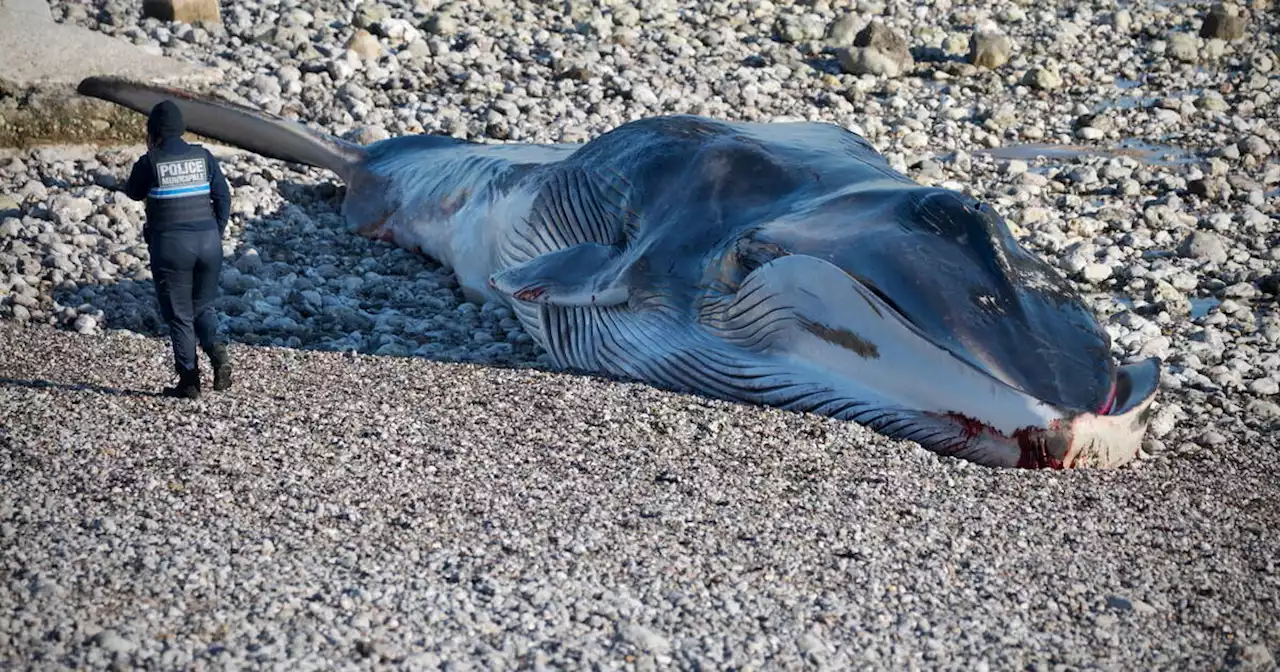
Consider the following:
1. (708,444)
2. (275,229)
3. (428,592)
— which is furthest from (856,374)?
(275,229)

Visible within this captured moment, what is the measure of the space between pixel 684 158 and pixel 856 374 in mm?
1911

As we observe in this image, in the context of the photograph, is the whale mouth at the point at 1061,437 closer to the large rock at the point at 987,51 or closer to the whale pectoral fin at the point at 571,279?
the whale pectoral fin at the point at 571,279

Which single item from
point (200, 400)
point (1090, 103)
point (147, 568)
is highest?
point (147, 568)

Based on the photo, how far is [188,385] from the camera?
Result: 6.42 meters

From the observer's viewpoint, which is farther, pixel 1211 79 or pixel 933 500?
pixel 1211 79

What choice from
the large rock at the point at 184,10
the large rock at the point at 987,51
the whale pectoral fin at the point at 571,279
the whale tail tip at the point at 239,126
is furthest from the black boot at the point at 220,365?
the large rock at the point at 987,51

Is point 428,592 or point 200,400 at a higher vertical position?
point 428,592

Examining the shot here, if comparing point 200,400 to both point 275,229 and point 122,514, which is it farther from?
point 275,229

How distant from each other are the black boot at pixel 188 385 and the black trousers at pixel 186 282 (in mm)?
23

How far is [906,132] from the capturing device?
1272cm

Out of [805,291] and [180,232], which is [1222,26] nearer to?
[805,291]

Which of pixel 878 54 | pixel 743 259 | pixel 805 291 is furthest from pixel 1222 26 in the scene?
pixel 805 291

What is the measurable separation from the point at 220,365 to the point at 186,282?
1.28ft

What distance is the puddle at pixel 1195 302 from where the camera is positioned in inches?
360
